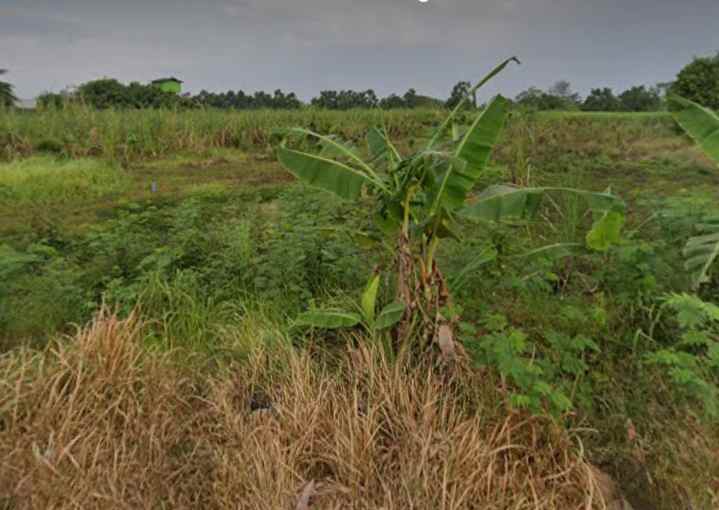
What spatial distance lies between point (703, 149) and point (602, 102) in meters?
21.9

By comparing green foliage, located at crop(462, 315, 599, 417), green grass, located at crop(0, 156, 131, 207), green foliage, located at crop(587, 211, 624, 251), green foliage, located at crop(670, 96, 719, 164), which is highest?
green foliage, located at crop(670, 96, 719, 164)

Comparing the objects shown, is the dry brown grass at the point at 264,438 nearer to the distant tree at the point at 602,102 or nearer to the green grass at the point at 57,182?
the green grass at the point at 57,182

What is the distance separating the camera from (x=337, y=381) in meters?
2.16

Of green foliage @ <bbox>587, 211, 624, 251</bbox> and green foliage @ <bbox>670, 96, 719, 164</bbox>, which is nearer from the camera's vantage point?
green foliage @ <bbox>587, 211, 624, 251</bbox>

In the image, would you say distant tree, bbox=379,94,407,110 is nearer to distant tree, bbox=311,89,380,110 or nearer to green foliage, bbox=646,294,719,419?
distant tree, bbox=311,89,380,110

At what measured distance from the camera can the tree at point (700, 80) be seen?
11.4 m

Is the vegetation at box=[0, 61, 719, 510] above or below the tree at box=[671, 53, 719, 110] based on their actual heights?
below

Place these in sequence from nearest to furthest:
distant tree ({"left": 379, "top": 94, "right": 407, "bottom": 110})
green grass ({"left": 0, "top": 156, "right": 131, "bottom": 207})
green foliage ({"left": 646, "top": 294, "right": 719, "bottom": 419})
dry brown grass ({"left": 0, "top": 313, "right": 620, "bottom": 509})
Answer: dry brown grass ({"left": 0, "top": 313, "right": 620, "bottom": 509}), green foliage ({"left": 646, "top": 294, "right": 719, "bottom": 419}), green grass ({"left": 0, "top": 156, "right": 131, "bottom": 207}), distant tree ({"left": 379, "top": 94, "right": 407, "bottom": 110})

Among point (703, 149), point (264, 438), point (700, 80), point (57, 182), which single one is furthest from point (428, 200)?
point (700, 80)

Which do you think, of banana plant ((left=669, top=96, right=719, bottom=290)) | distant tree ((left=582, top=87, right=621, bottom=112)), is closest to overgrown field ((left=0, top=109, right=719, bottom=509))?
banana plant ((left=669, top=96, right=719, bottom=290))

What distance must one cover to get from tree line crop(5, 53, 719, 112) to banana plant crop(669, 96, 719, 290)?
7.9 inches

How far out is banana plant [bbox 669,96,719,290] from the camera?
95.7 inches

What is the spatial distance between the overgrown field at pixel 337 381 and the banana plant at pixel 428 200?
225mm

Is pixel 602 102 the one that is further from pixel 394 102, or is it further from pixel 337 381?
pixel 337 381
